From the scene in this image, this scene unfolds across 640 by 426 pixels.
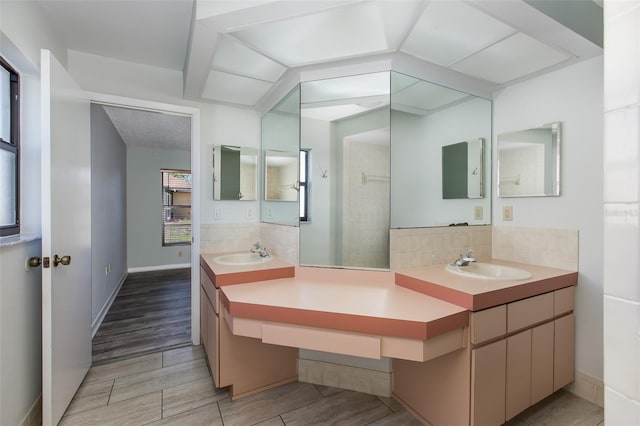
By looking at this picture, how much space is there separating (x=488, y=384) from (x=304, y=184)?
1918mm

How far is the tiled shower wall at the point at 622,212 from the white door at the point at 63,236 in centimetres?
216

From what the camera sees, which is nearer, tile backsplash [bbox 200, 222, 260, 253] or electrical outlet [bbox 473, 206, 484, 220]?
electrical outlet [bbox 473, 206, 484, 220]

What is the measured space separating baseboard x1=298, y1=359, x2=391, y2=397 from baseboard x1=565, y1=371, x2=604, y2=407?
1240 millimetres

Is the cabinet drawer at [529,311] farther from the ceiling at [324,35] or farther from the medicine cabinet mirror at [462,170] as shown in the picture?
the ceiling at [324,35]

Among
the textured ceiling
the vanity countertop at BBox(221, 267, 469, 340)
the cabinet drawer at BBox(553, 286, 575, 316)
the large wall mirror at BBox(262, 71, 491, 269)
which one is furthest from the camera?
the textured ceiling

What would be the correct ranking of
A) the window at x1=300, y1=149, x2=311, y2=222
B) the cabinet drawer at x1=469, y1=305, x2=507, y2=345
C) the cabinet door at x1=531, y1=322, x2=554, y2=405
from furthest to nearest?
the window at x1=300, y1=149, x2=311, y2=222 < the cabinet door at x1=531, y1=322, x2=554, y2=405 < the cabinet drawer at x1=469, y1=305, x2=507, y2=345

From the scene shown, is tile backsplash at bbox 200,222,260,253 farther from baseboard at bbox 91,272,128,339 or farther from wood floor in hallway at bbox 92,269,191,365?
baseboard at bbox 91,272,128,339

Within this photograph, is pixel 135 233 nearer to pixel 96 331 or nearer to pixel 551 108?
pixel 96 331

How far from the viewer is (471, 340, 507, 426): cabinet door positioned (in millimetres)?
1407

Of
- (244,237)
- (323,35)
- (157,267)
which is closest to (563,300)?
(323,35)

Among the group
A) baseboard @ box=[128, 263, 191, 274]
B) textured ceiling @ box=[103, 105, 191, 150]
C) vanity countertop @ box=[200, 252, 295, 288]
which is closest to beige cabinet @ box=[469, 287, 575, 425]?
vanity countertop @ box=[200, 252, 295, 288]

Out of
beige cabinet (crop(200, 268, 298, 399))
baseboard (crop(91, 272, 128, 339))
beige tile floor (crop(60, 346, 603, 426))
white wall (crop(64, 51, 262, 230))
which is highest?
white wall (crop(64, 51, 262, 230))

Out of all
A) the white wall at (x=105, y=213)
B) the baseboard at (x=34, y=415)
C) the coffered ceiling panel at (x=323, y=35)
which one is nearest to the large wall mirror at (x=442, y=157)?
the coffered ceiling panel at (x=323, y=35)

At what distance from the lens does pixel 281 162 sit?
2.63 metres
